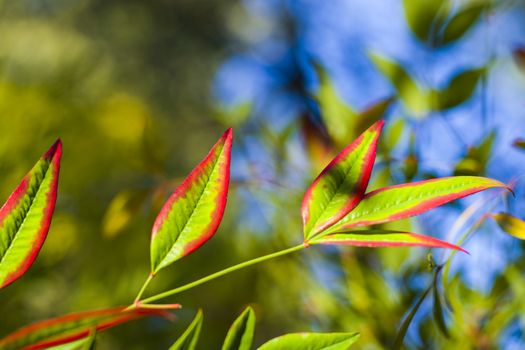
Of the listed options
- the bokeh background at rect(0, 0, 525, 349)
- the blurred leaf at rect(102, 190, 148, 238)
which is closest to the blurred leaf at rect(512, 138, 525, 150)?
the bokeh background at rect(0, 0, 525, 349)

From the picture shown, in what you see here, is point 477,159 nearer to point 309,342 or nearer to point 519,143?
point 519,143

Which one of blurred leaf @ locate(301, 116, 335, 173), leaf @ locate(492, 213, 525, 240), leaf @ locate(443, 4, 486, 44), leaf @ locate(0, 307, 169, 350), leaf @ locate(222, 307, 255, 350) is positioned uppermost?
leaf @ locate(443, 4, 486, 44)

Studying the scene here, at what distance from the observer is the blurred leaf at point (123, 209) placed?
0.32 m

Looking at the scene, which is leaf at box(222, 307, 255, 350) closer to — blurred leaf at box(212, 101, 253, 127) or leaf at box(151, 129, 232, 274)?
leaf at box(151, 129, 232, 274)

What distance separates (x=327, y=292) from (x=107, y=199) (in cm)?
36

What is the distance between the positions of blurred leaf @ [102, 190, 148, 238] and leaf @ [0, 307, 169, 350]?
0.46ft

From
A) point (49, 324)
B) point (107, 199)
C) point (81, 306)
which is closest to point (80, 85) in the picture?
point (107, 199)

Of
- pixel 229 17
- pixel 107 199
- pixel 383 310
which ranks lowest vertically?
pixel 383 310

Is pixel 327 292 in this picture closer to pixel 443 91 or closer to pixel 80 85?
pixel 443 91

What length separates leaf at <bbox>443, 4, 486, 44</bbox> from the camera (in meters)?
0.31

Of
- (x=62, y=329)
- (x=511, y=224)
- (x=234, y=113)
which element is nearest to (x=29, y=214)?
→ (x=62, y=329)

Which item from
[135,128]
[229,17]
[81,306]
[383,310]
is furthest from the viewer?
[229,17]

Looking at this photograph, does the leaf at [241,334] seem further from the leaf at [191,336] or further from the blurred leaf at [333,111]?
the blurred leaf at [333,111]

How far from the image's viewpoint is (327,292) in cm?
33
